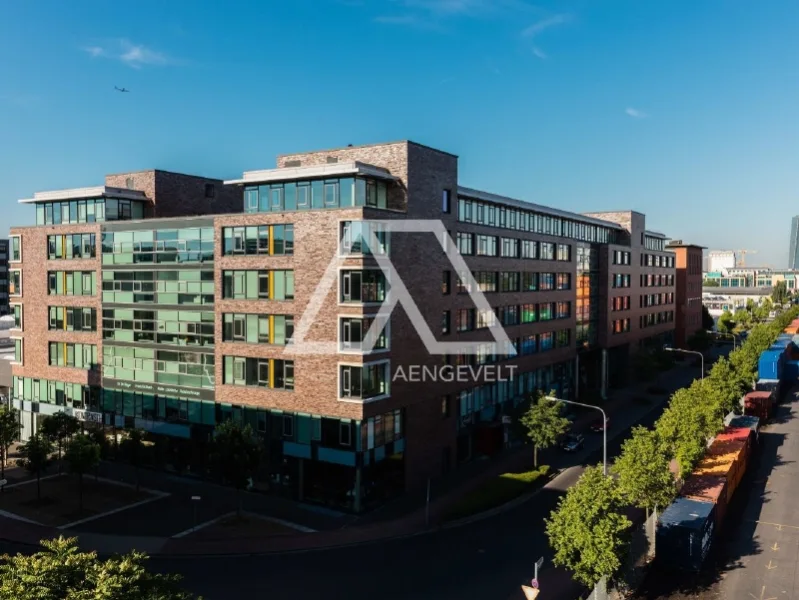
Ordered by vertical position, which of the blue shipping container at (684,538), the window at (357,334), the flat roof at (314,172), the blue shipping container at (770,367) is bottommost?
the blue shipping container at (684,538)

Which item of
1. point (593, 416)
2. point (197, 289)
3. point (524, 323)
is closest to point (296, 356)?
point (197, 289)

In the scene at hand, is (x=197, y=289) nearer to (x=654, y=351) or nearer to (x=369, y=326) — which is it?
(x=369, y=326)

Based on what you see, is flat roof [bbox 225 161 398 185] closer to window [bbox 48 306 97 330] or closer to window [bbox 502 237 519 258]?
window [bbox 48 306 97 330]

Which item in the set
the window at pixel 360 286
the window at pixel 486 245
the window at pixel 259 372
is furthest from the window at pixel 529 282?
the window at pixel 259 372

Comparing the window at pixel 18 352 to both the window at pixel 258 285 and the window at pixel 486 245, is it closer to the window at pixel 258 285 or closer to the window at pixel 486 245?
the window at pixel 258 285

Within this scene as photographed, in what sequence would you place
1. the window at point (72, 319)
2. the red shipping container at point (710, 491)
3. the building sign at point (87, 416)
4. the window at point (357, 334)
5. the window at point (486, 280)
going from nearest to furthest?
the red shipping container at point (710, 491), the window at point (357, 334), the building sign at point (87, 416), the window at point (72, 319), the window at point (486, 280)

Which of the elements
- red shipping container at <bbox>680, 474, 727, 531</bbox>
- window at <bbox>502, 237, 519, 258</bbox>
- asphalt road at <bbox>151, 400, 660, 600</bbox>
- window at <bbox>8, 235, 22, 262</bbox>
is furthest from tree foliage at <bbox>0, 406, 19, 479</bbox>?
red shipping container at <bbox>680, 474, 727, 531</bbox>
